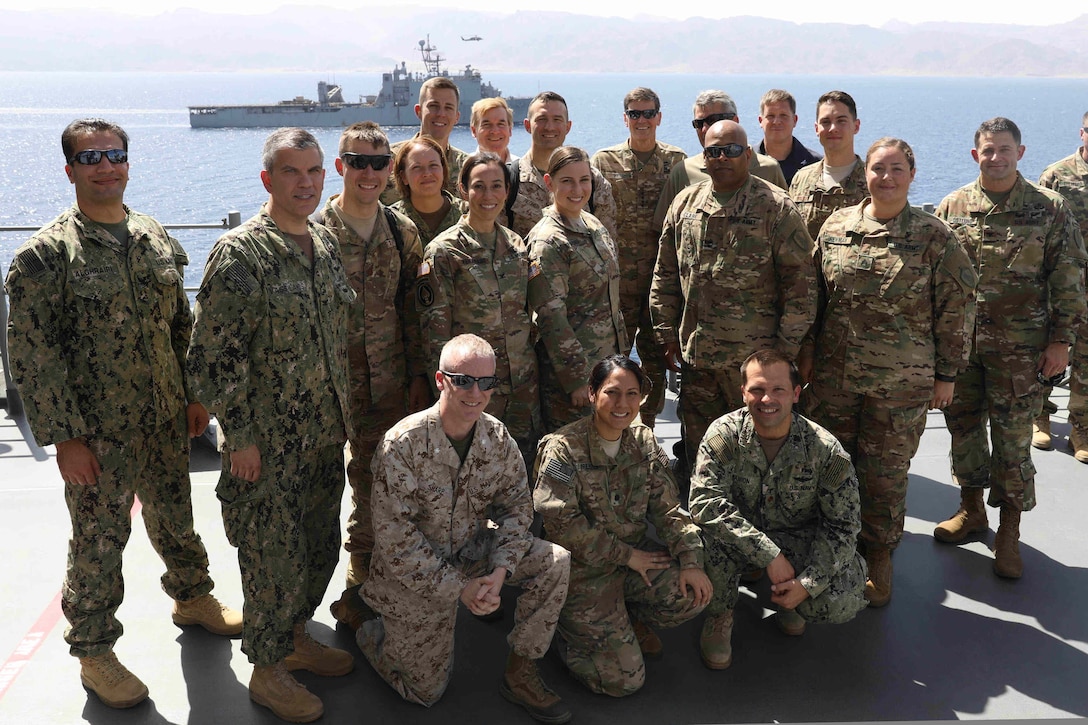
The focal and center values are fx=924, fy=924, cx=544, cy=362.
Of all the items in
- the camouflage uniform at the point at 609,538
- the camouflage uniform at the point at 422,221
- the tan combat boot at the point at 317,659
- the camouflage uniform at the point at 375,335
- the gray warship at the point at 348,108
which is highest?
the gray warship at the point at 348,108

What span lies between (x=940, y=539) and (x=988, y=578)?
0.38m

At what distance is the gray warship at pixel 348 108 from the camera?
208ft

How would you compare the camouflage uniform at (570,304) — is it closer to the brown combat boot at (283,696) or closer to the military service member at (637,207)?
the military service member at (637,207)

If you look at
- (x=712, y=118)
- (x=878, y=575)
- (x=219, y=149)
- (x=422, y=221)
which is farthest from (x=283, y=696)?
(x=219, y=149)

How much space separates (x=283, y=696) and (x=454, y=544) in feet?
2.55

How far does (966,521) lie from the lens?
462 centimetres

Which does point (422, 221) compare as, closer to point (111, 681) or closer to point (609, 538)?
point (609, 538)

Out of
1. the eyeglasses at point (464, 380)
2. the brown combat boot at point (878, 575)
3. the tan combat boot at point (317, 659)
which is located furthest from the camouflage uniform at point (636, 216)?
the tan combat boot at point (317, 659)

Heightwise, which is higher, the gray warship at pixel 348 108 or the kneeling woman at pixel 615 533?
the gray warship at pixel 348 108

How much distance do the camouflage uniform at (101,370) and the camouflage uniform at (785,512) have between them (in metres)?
2.06

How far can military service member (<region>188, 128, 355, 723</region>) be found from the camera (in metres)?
2.97

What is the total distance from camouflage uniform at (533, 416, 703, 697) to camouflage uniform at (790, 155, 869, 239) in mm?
1777

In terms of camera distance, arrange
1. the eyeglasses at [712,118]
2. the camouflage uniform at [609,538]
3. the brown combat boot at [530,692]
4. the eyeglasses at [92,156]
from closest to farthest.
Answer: the eyeglasses at [92,156] < the brown combat boot at [530,692] < the camouflage uniform at [609,538] < the eyeglasses at [712,118]

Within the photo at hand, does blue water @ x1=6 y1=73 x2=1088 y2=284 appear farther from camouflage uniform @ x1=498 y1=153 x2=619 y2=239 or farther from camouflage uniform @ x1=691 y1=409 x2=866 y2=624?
camouflage uniform @ x1=691 y1=409 x2=866 y2=624
